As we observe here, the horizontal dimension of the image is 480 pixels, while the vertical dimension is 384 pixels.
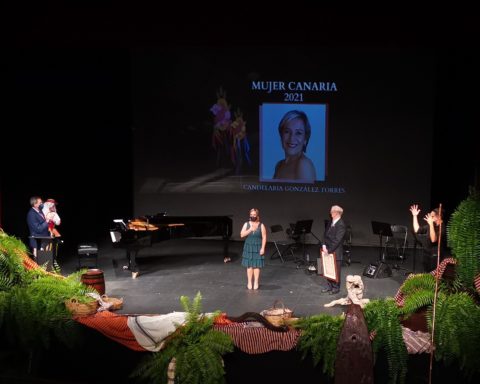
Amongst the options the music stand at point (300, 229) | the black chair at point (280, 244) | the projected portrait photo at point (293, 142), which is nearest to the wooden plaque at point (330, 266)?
the music stand at point (300, 229)

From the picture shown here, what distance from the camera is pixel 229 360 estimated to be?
6.95 meters

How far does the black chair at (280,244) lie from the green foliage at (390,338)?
6.78 m

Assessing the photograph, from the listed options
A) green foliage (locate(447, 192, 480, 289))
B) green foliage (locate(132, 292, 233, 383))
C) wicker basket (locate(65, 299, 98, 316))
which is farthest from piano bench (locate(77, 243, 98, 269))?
green foliage (locate(447, 192, 480, 289))

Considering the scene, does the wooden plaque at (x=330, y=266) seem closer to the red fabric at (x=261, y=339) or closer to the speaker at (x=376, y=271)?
the speaker at (x=376, y=271)

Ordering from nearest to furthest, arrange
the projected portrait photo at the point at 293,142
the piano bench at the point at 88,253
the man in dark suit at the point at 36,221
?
the man in dark suit at the point at 36,221
the piano bench at the point at 88,253
the projected portrait photo at the point at 293,142

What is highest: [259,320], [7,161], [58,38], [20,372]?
[58,38]

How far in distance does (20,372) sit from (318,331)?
2.98 metres

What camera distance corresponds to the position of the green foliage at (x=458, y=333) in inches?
258

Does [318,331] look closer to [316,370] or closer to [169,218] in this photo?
[316,370]

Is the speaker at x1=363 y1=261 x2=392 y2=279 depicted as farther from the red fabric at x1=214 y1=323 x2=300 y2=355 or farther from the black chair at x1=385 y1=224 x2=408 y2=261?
the red fabric at x1=214 y1=323 x2=300 y2=355

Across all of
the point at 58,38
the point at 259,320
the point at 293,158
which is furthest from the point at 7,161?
the point at 259,320

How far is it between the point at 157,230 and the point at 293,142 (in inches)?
152

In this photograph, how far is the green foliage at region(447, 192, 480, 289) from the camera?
712 cm

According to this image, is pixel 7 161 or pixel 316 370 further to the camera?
pixel 7 161
